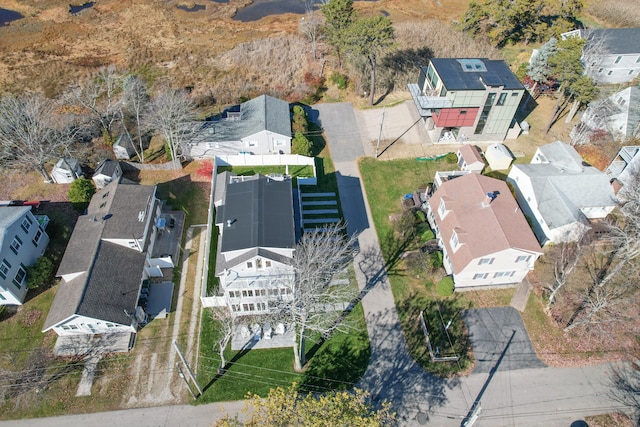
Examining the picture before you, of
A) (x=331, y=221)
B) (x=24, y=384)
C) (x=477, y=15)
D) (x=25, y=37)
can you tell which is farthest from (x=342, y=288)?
(x=25, y=37)

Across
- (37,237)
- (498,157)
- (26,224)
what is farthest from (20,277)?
(498,157)

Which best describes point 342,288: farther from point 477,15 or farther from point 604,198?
point 477,15

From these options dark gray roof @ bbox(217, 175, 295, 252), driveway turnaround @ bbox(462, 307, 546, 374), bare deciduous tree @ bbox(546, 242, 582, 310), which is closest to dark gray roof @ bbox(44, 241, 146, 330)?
dark gray roof @ bbox(217, 175, 295, 252)

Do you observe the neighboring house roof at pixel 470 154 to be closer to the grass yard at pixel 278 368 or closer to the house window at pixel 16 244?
the grass yard at pixel 278 368

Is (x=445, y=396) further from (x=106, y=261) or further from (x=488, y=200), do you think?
(x=106, y=261)

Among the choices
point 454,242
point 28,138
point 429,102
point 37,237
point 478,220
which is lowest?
point 37,237

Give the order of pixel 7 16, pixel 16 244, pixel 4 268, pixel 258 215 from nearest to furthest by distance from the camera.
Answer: pixel 4 268, pixel 258 215, pixel 16 244, pixel 7 16
